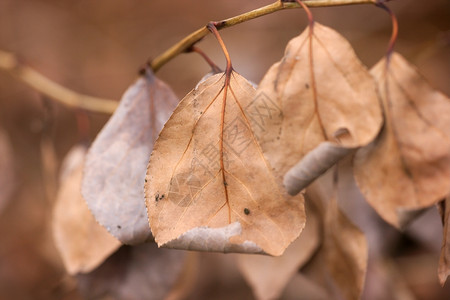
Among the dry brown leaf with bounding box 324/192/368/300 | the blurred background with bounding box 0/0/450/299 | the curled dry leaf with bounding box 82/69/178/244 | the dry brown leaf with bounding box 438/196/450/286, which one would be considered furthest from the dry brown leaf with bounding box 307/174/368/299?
the blurred background with bounding box 0/0/450/299

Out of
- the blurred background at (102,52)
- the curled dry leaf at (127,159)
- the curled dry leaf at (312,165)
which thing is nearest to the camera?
the curled dry leaf at (312,165)

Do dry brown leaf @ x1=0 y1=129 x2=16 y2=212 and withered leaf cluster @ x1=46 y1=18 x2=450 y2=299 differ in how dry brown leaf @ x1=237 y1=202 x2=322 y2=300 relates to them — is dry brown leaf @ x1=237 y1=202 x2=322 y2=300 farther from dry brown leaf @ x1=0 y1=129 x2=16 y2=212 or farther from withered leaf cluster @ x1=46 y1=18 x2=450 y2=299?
dry brown leaf @ x1=0 y1=129 x2=16 y2=212

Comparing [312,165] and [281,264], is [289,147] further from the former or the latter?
[281,264]

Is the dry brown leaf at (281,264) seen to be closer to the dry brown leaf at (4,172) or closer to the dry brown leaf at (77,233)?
the dry brown leaf at (77,233)

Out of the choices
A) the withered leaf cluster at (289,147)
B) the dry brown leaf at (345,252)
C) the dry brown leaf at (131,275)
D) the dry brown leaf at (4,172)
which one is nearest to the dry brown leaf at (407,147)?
the withered leaf cluster at (289,147)

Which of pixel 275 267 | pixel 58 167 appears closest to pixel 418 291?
pixel 275 267

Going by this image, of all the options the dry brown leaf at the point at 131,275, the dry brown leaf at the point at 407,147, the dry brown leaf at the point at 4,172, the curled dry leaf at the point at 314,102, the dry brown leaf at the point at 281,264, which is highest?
the curled dry leaf at the point at 314,102
